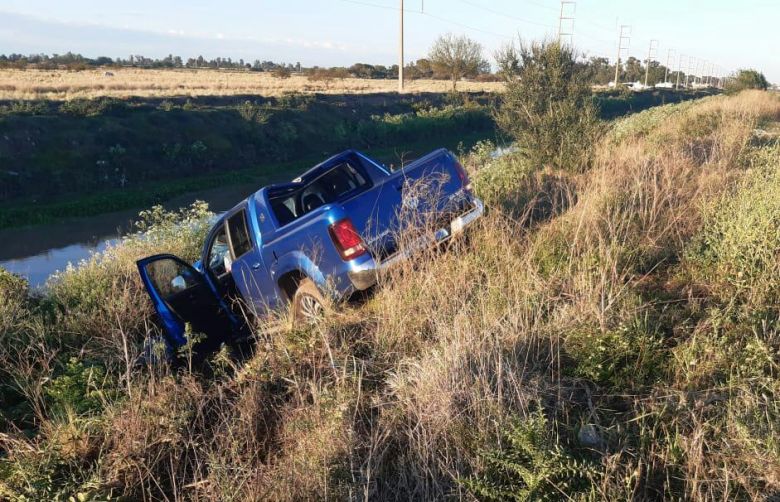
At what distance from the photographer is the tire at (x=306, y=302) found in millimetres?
5254

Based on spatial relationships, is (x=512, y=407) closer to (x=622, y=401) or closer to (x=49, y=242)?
(x=622, y=401)

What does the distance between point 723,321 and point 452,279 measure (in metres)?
1.96

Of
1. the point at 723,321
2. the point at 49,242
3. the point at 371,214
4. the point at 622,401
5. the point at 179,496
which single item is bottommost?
the point at 49,242

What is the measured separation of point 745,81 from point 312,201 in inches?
2081

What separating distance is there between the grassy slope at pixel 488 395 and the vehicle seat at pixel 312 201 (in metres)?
1.96

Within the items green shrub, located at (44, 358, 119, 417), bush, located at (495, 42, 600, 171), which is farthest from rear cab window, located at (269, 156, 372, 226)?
bush, located at (495, 42, 600, 171)

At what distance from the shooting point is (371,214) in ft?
17.4

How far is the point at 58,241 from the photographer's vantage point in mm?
18969

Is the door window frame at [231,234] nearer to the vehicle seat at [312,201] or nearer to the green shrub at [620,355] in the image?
the vehicle seat at [312,201]

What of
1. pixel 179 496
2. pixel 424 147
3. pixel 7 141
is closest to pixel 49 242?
pixel 7 141

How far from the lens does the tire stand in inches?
207

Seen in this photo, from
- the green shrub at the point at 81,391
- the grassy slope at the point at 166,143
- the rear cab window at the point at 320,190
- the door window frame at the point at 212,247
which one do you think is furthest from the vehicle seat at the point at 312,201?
the grassy slope at the point at 166,143

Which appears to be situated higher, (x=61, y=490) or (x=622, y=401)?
(x=622, y=401)

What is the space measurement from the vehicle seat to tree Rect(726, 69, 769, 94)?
49929mm
